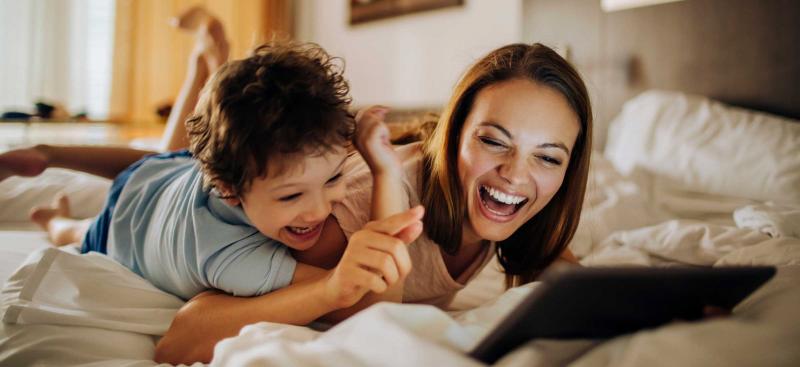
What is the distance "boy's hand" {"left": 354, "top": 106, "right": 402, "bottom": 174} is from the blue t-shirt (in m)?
0.25

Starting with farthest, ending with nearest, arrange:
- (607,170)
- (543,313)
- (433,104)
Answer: (433,104) < (607,170) < (543,313)

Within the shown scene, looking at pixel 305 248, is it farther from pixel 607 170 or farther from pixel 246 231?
pixel 607 170

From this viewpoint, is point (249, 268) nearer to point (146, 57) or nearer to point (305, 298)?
point (305, 298)

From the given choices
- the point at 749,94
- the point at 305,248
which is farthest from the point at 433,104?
the point at 305,248

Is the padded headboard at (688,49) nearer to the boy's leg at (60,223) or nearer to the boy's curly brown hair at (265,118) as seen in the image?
the boy's curly brown hair at (265,118)

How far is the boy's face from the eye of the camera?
89cm

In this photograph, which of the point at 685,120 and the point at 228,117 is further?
the point at 685,120

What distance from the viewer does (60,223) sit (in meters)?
1.63

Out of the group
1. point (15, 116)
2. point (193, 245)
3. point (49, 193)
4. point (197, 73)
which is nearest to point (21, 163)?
point (193, 245)

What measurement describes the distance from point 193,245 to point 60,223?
2.86 feet

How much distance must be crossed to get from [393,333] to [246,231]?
1.65ft

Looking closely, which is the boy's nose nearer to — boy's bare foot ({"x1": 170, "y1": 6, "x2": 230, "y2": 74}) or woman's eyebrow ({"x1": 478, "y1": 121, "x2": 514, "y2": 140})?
woman's eyebrow ({"x1": 478, "y1": 121, "x2": 514, "y2": 140})

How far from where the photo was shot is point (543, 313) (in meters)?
0.52

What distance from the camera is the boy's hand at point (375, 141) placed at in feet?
2.77
